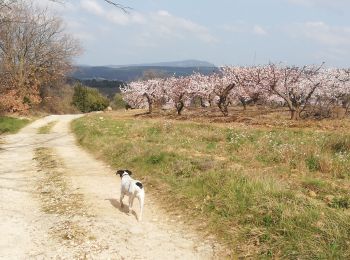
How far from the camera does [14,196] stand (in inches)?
452

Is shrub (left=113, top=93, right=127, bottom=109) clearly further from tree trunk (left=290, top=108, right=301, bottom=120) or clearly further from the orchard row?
tree trunk (left=290, top=108, right=301, bottom=120)

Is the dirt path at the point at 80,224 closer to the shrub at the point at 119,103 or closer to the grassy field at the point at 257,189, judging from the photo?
the grassy field at the point at 257,189

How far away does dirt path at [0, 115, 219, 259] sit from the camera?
744cm

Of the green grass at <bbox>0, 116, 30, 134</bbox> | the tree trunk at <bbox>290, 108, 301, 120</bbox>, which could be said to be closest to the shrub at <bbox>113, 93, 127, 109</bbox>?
the green grass at <bbox>0, 116, 30, 134</bbox>

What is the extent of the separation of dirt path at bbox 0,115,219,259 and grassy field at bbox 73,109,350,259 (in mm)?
777

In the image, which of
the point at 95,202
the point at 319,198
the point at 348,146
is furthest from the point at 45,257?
the point at 348,146

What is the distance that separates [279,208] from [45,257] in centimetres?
454

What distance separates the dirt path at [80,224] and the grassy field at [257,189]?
0.78m

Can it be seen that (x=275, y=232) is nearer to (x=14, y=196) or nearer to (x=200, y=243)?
(x=200, y=243)

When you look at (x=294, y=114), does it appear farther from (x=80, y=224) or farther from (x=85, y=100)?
(x=85, y=100)

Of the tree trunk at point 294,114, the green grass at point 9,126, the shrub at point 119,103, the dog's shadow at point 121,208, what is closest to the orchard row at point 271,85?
the tree trunk at point 294,114

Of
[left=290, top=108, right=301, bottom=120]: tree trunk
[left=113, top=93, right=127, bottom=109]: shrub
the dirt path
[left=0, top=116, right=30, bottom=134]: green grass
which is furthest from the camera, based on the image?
[left=113, top=93, right=127, bottom=109]: shrub

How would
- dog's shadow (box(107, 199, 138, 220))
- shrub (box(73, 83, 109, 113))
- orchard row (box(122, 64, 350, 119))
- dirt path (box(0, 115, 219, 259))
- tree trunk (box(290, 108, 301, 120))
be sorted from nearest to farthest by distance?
dirt path (box(0, 115, 219, 259)), dog's shadow (box(107, 199, 138, 220)), tree trunk (box(290, 108, 301, 120)), orchard row (box(122, 64, 350, 119)), shrub (box(73, 83, 109, 113))

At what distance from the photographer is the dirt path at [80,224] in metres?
7.44
